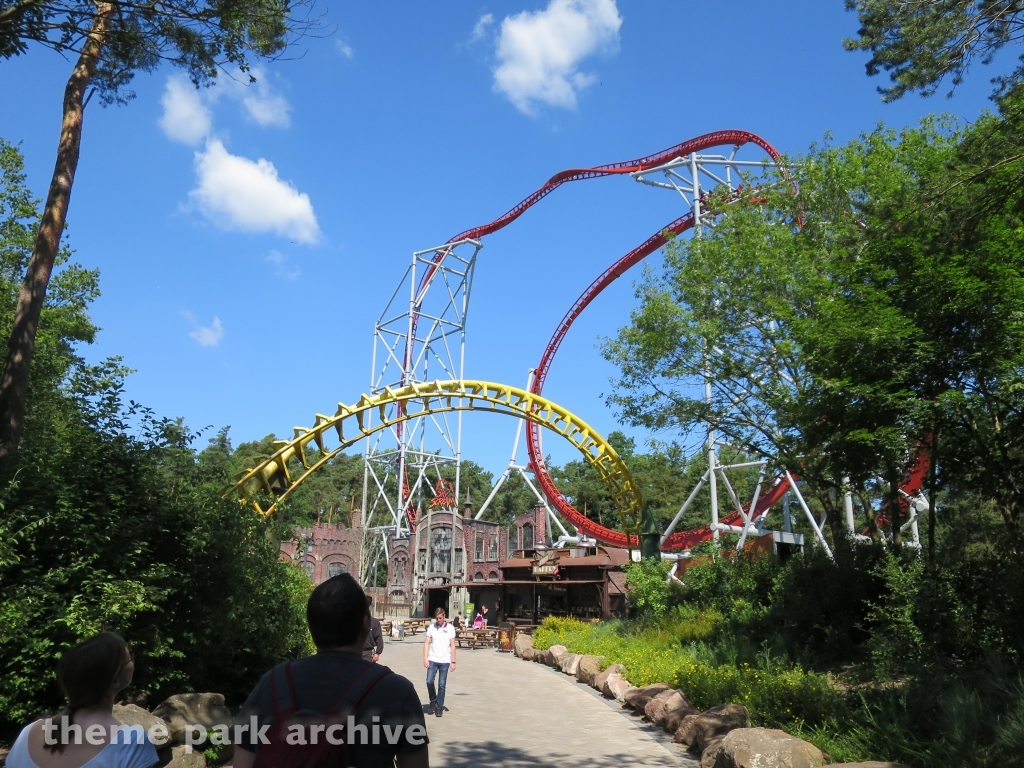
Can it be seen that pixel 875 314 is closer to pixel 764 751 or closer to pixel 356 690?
pixel 764 751

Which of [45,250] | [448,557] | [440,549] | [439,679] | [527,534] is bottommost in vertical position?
[439,679]

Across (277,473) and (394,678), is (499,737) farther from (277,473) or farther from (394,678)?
(277,473)

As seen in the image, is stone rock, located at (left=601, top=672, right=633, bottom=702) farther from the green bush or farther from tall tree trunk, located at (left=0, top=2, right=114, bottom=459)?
tall tree trunk, located at (left=0, top=2, right=114, bottom=459)

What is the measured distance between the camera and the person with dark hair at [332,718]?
2057 millimetres

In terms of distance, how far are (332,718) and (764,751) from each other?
5.09 meters

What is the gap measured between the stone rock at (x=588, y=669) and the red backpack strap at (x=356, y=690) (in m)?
12.0

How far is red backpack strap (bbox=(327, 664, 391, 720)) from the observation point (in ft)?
6.86

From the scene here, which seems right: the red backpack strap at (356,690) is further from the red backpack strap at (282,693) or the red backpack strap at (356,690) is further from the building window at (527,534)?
the building window at (527,534)

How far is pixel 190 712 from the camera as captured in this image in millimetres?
6742

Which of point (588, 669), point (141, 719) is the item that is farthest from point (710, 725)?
point (588, 669)

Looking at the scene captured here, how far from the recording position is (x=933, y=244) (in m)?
7.55

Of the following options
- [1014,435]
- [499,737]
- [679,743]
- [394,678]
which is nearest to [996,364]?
[1014,435]

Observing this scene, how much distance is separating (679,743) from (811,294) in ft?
26.2

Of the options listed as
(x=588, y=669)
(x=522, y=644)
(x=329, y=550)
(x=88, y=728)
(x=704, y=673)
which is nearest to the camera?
(x=88, y=728)
